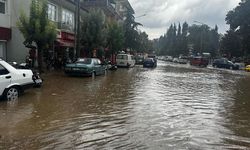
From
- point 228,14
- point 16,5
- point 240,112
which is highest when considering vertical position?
point 228,14

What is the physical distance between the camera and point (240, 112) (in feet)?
37.6

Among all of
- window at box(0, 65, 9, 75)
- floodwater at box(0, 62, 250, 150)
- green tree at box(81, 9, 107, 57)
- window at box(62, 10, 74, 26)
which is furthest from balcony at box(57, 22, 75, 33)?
window at box(0, 65, 9, 75)

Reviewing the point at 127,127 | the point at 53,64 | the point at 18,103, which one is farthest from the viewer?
the point at 53,64

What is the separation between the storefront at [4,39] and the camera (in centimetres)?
2567

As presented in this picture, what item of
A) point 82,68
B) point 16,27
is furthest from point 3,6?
point 82,68

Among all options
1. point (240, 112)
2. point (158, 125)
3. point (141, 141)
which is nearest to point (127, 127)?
point (158, 125)

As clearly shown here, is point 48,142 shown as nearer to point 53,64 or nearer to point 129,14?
point 53,64

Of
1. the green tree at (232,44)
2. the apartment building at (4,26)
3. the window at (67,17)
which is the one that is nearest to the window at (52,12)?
the window at (67,17)

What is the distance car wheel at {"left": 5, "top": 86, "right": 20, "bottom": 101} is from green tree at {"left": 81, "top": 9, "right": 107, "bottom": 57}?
2356cm

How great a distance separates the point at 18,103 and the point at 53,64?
19.6 m

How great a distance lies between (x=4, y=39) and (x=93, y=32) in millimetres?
11774

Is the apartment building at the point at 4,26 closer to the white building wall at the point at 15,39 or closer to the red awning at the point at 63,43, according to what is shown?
the white building wall at the point at 15,39

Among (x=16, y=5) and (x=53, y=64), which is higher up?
(x=16, y=5)

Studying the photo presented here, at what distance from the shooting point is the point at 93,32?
36.2 metres
